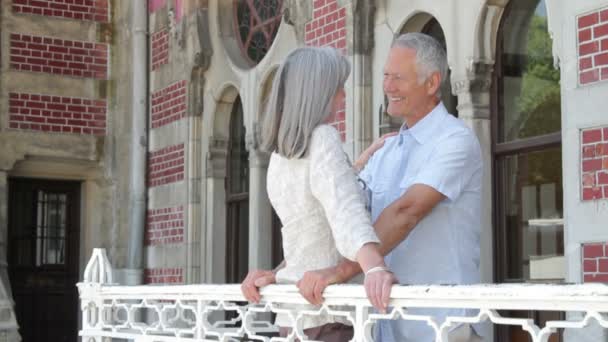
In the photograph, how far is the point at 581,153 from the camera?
607 cm

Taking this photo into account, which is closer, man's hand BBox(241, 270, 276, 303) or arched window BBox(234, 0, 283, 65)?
man's hand BBox(241, 270, 276, 303)

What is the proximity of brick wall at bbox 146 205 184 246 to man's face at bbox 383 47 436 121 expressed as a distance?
8.16 meters

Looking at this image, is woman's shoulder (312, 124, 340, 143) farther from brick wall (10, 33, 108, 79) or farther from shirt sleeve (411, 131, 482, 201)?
brick wall (10, 33, 108, 79)

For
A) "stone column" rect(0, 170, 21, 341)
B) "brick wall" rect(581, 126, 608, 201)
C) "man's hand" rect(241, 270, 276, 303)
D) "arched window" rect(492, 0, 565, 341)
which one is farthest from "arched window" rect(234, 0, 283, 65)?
"man's hand" rect(241, 270, 276, 303)

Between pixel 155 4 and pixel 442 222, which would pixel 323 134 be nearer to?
pixel 442 222

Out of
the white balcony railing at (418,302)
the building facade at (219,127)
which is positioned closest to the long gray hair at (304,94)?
the white balcony railing at (418,302)

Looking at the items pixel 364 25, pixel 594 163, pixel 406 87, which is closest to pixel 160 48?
pixel 364 25

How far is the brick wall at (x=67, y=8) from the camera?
40.1ft

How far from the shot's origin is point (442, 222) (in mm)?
3137

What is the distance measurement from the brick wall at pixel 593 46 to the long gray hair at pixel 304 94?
128 inches

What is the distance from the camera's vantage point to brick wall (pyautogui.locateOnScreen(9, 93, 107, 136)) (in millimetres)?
12008

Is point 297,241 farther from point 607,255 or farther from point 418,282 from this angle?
point 607,255

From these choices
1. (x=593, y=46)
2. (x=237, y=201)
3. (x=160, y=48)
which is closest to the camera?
(x=593, y=46)

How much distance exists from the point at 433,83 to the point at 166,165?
873 cm
